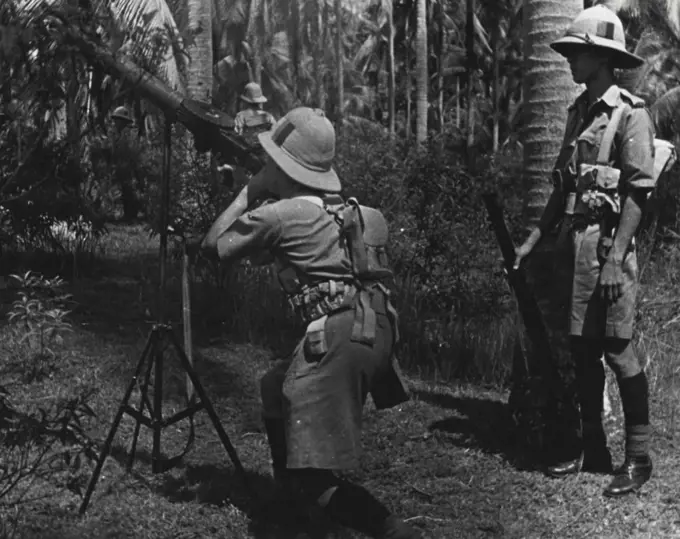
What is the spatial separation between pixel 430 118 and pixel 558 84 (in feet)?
144

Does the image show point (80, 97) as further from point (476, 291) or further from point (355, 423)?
point (476, 291)

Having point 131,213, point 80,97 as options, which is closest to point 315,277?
point 80,97

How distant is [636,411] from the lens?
515cm

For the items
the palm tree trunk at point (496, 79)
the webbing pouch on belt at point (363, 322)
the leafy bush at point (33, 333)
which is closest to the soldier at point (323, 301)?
the webbing pouch on belt at point (363, 322)

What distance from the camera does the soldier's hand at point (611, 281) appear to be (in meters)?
4.99

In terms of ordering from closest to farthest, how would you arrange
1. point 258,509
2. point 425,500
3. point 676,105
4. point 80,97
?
point 80,97
point 258,509
point 425,500
point 676,105

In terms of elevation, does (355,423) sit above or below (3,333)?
above

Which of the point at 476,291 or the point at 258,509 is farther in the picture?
the point at 476,291

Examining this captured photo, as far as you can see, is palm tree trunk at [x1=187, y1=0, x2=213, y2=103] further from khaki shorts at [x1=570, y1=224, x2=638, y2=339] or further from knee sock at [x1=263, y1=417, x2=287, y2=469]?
knee sock at [x1=263, y1=417, x2=287, y2=469]

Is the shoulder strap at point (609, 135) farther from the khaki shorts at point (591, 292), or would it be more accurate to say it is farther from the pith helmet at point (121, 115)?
the pith helmet at point (121, 115)

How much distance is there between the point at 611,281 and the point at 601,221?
318 millimetres

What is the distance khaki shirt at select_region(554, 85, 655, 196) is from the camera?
16.4ft

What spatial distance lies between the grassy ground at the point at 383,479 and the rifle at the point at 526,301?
0.55 m

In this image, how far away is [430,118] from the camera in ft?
163
